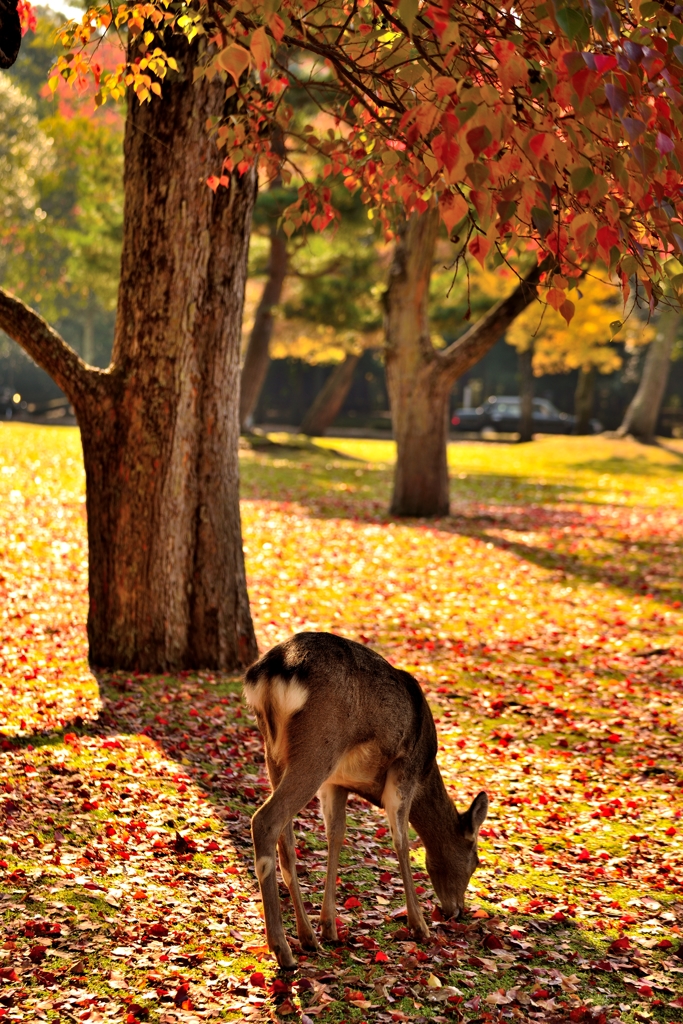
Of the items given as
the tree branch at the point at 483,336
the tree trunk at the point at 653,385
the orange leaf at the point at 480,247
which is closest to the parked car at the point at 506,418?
the tree trunk at the point at 653,385

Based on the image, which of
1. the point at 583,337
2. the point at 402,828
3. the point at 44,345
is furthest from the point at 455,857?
the point at 583,337

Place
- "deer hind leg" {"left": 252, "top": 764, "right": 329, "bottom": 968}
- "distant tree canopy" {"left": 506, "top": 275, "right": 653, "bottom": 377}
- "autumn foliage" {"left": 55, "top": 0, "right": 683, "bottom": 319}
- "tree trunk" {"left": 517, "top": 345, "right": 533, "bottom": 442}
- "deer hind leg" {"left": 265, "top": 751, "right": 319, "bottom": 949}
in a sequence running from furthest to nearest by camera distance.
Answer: "tree trunk" {"left": 517, "top": 345, "right": 533, "bottom": 442}, "distant tree canopy" {"left": 506, "top": 275, "right": 653, "bottom": 377}, "deer hind leg" {"left": 265, "top": 751, "right": 319, "bottom": 949}, "deer hind leg" {"left": 252, "top": 764, "right": 329, "bottom": 968}, "autumn foliage" {"left": 55, "top": 0, "right": 683, "bottom": 319}

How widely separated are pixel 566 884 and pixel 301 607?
249 inches

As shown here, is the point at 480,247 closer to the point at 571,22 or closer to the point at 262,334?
the point at 571,22

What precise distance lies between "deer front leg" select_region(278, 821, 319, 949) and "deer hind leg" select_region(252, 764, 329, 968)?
211 millimetres

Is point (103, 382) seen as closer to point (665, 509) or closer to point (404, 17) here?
point (404, 17)

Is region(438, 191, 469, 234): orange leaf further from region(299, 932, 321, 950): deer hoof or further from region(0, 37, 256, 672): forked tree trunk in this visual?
region(0, 37, 256, 672): forked tree trunk

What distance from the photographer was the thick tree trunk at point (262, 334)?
1120 inches

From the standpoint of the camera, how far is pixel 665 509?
2139cm

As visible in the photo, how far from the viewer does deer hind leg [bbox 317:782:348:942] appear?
475 centimetres

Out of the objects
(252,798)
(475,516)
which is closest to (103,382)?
(252,798)

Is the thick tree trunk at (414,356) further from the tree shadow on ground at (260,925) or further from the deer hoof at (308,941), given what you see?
the deer hoof at (308,941)

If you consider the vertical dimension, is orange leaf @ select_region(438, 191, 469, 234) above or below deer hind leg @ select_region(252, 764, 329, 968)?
above

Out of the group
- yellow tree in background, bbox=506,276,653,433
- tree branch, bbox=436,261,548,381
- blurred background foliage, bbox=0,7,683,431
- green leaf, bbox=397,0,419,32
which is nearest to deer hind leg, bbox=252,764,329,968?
green leaf, bbox=397,0,419,32
